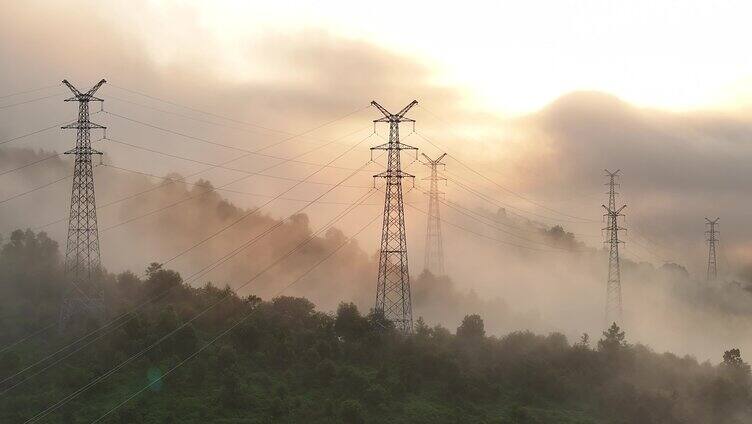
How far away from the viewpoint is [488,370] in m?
125

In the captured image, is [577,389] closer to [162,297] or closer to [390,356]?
[390,356]

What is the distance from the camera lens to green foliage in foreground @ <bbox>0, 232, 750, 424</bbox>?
108 m

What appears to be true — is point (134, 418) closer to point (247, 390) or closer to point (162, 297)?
point (247, 390)

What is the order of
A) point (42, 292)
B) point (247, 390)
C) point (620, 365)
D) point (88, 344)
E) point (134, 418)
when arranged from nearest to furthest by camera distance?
1. point (134, 418)
2. point (247, 390)
3. point (88, 344)
4. point (620, 365)
5. point (42, 292)

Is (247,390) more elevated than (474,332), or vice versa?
(474,332)

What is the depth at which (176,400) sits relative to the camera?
10738 cm

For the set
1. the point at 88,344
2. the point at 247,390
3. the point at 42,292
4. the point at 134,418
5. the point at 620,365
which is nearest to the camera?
the point at 134,418

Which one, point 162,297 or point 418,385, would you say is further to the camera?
point 162,297

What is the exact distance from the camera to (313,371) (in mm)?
119000

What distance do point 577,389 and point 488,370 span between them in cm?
1320

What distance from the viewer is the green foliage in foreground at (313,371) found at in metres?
108

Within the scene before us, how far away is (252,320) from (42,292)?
41367mm

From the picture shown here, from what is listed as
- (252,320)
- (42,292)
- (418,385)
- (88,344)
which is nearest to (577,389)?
(418,385)

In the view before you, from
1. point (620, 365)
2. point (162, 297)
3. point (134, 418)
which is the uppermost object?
point (162, 297)
